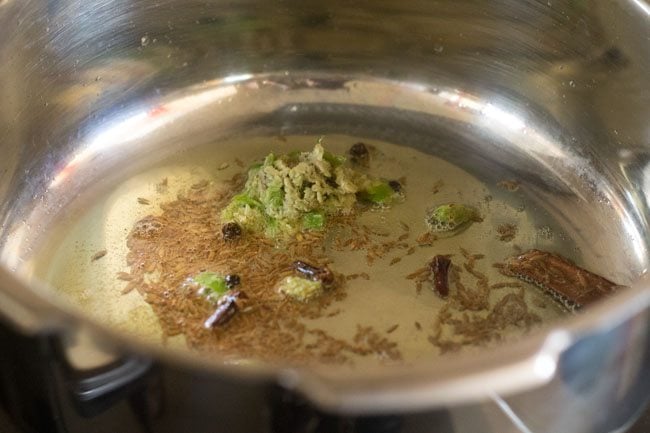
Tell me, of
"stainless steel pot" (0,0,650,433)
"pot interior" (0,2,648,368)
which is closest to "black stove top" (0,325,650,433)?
"pot interior" (0,2,648,368)

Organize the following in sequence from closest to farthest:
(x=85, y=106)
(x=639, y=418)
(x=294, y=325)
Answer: (x=639, y=418), (x=294, y=325), (x=85, y=106)

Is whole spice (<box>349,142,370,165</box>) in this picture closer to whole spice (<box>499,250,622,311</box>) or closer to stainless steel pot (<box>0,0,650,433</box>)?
stainless steel pot (<box>0,0,650,433</box>)

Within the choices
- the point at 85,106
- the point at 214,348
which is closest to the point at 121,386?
the point at 214,348

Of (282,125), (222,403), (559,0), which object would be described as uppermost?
(559,0)

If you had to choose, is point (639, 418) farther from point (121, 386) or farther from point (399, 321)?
point (121, 386)

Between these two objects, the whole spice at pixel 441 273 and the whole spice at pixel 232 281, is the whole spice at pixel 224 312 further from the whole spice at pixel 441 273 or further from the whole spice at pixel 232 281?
the whole spice at pixel 441 273

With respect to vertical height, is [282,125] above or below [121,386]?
above

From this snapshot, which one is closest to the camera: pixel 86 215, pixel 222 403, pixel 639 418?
pixel 222 403
